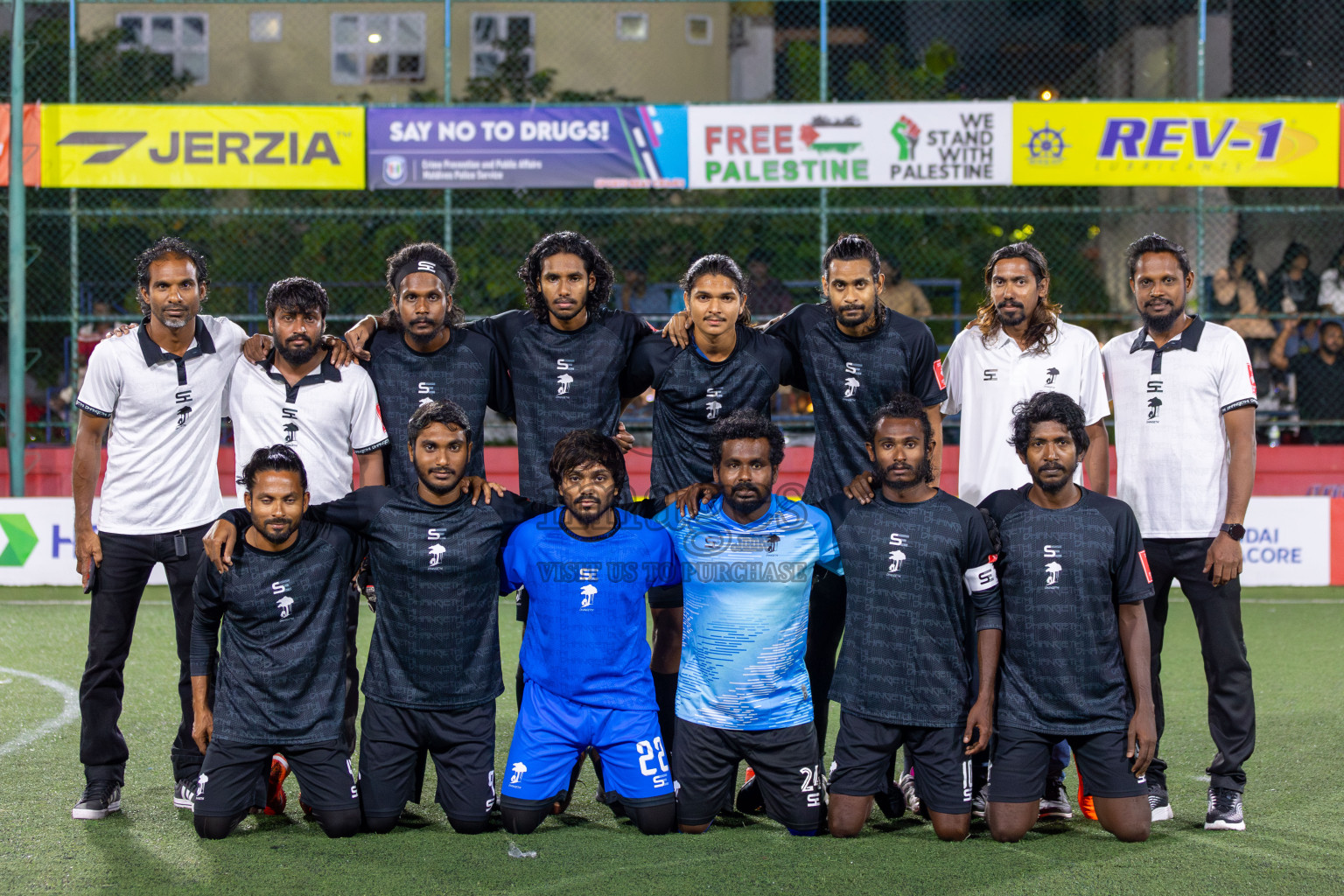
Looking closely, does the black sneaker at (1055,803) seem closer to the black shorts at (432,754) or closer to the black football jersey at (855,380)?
the black football jersey at (855,380)

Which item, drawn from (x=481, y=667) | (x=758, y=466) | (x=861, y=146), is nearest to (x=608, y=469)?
(x=758, y=466)

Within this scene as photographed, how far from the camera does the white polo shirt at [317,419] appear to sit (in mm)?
5016

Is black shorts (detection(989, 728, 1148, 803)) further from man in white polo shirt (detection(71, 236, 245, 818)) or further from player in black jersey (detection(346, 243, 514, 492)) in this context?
man in white polo shirt (detection(71, 236, 245, 818))

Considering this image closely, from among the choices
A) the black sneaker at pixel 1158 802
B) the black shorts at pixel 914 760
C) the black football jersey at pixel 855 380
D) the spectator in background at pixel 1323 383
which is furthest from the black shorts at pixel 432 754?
the spectator in background at pixel 1323 383

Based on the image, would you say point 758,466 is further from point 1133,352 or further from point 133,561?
point 133,561

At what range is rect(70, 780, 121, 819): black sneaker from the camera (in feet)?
15.7

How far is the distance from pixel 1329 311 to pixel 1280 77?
5.87 metres

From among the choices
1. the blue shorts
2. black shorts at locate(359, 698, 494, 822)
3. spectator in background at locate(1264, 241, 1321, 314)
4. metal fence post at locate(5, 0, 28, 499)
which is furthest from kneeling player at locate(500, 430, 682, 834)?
spectator in background at locate(1264, 241, 1321, 314)

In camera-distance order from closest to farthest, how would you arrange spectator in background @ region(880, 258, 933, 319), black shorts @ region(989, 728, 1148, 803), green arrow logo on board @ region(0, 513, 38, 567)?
black shorts @ region(989, 728, 1148, 803) → green arrow logo on board @ region(0, 513, 38, 567) → spectator in background @ region(880, 258, 933, 319)

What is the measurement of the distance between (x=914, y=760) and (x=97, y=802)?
2923 mm

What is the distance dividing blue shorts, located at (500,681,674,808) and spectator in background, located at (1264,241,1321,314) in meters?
10.4

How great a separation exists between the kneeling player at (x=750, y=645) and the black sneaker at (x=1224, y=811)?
4.53 ft

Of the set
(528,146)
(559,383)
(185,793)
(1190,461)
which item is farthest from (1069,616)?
(528,146)

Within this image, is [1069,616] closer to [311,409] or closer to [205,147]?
[311,409]
